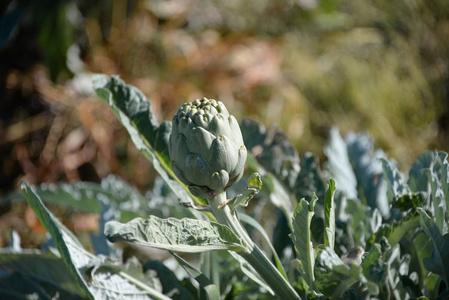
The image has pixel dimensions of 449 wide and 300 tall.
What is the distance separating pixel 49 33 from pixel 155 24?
0.48 meters

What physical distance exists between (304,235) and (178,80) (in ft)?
6.22

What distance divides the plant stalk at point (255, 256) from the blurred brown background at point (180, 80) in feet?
5.59

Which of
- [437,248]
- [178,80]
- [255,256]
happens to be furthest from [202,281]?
[178,80]

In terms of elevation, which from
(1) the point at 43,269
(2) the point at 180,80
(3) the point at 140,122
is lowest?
(2) the point at 180,80

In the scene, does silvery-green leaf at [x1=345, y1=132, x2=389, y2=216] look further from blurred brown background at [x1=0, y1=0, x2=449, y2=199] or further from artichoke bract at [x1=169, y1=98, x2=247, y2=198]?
blurred brown background at [x1=0, y1=0, x2=449, y2=199]

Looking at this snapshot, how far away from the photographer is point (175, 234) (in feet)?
1.04

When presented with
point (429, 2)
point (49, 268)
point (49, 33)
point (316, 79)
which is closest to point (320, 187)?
point (49, 268)

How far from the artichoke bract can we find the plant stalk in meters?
0.01

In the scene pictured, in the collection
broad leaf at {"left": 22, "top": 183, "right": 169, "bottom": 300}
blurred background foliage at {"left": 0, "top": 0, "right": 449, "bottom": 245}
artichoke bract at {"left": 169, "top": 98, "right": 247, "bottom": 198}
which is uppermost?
artichoke bract at {"left": 169, "top": 98, "right": 247, "bottom": 198}

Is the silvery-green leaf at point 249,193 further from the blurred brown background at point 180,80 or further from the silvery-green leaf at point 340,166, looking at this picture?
the blurred brown background at point 180,80

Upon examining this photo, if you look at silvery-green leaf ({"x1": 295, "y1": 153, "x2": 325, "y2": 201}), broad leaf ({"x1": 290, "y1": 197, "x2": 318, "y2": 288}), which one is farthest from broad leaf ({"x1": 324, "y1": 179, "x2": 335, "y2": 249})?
silvery-green leaf ({"x1": 295, "y1": 153, "x2": 325, "y2": 201})

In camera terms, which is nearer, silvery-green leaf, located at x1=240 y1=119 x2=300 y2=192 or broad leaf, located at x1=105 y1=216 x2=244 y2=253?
broad leaf, located at x1=105 y1=216 x2=244 y2=253

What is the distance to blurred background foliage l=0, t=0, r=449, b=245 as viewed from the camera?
6.83 feet

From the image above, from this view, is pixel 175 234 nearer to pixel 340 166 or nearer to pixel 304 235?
pixel 304 235
